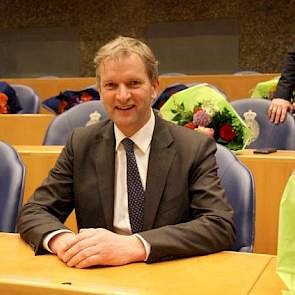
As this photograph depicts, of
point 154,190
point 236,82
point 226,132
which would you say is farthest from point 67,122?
point 236,82

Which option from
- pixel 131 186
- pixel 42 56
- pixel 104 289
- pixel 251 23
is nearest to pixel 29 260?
pixel 104 289

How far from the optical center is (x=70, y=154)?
1.90 m

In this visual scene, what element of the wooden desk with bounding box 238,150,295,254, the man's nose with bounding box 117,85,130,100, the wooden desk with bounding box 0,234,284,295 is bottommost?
the wooden desk with bounding box 238,150,295,254

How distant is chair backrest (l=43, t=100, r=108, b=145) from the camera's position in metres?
3.06

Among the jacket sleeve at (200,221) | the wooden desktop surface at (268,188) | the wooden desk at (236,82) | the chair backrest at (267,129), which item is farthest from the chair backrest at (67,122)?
the wooden desk at (236,82)

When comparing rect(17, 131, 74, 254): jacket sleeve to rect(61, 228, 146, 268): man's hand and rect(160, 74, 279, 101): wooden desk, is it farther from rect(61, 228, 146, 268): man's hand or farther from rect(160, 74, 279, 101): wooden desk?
rect(160, 74, 279, 101): wooden desk

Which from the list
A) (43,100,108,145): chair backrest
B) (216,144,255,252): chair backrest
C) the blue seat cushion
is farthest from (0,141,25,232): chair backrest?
the blue seat cushion

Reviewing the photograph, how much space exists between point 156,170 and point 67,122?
1.41 meters

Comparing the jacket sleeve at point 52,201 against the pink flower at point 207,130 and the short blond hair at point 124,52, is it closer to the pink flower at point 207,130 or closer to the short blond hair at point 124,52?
the short blond hair at point 124,52

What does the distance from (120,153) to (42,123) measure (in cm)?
187

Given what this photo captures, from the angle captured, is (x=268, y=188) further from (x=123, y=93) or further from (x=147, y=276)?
(x=147, y=276)

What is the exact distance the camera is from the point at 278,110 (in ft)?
10.1

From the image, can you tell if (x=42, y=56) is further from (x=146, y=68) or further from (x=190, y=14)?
(x=146, y=68)

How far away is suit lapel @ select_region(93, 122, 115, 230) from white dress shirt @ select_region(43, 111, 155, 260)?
→ 0.02 metres
